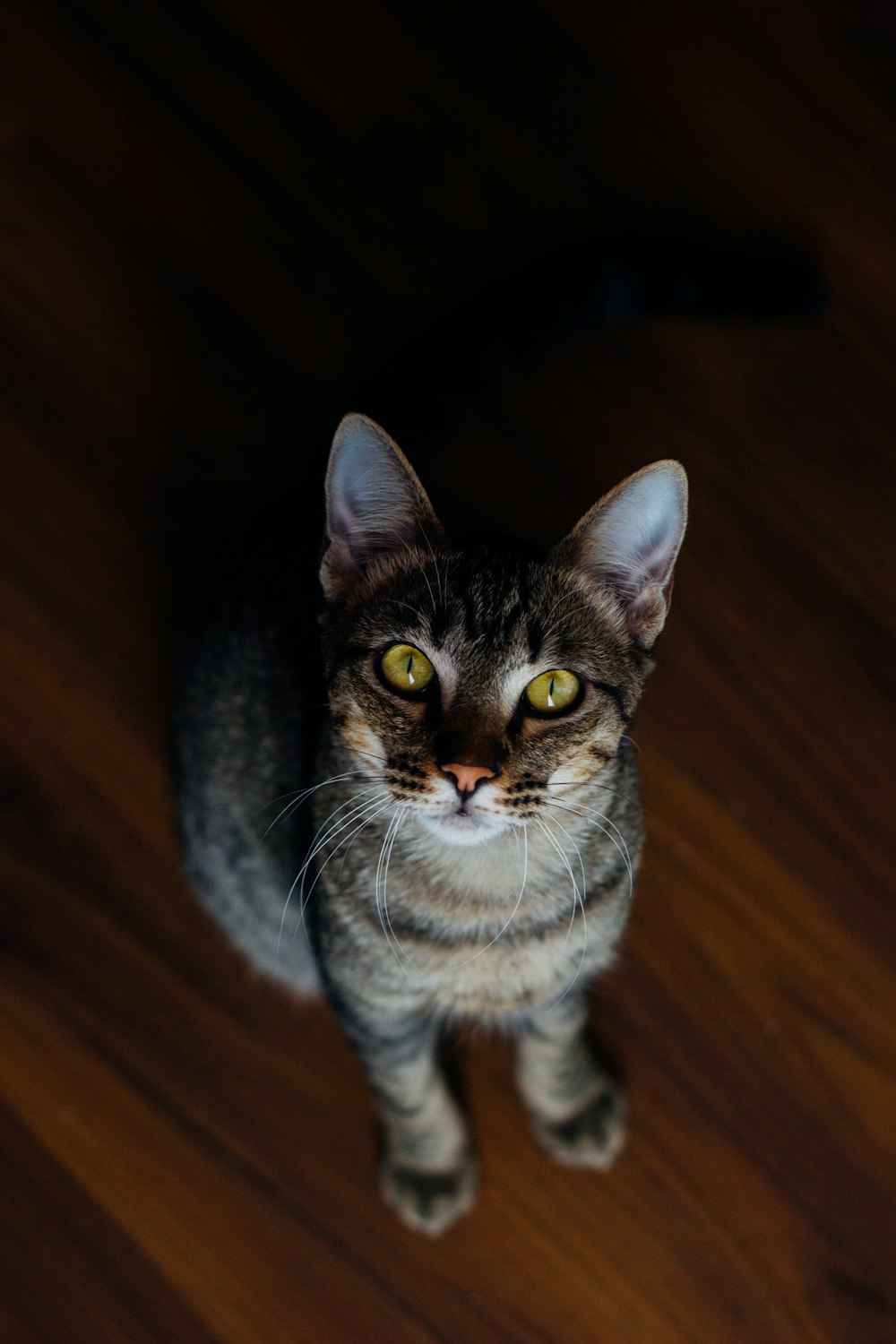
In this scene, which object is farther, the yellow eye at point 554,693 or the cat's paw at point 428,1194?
the cat's paw at point 428,1194

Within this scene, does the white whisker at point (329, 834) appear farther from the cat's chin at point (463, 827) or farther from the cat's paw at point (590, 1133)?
the cat's paw at point (590, 1133)

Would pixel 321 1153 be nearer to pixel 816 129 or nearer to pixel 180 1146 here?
pixel 180 1146

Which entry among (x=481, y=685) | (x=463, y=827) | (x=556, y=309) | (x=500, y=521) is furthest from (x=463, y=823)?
(x=556, y=309)

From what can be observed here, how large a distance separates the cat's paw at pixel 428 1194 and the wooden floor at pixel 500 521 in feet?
0.11

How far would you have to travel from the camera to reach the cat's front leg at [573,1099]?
132 cm

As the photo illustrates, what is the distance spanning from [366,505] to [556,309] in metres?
0.58

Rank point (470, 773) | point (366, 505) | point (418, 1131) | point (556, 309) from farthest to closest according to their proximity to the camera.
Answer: point (556, 309) → point (418, 1131) → point (366, 505) → point (470, 773)

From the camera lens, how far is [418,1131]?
1.31 metres

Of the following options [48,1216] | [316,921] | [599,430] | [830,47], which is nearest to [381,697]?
[316,921]

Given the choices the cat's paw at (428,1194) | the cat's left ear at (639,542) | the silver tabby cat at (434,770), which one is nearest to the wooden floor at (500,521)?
the cat's paw at (428,1194)

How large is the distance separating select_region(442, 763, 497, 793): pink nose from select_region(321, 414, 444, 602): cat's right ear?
22cm

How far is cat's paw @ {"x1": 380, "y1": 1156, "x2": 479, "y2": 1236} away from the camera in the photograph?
1358 mm

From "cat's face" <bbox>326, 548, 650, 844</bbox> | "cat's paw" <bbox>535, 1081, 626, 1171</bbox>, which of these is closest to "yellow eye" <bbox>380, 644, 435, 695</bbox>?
"cat's face" <bbox>326, 548, 650, 844</bbox>

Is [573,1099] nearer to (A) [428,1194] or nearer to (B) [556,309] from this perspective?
(A) [428,1194]
